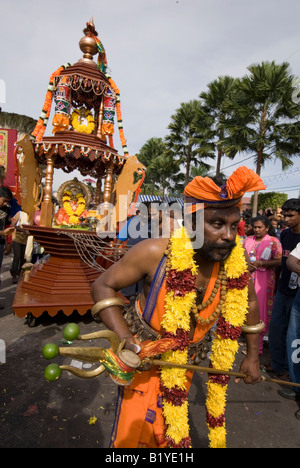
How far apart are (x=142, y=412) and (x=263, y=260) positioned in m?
3.20

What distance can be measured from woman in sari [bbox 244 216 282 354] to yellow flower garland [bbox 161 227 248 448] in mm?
2491

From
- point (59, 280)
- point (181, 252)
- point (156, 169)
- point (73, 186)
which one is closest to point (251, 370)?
point (181, 252)

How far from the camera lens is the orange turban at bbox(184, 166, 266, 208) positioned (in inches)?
58.6

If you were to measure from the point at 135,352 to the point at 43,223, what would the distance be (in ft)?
15.1

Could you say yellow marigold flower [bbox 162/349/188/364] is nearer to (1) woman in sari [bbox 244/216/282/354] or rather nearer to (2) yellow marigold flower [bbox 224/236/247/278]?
(2) yellow marigold flower [bbox 224/236/247/278]

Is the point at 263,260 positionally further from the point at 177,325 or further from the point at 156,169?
the point at 156,169

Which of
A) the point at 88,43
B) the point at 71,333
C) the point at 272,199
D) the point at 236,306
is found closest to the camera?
the point at 71,333

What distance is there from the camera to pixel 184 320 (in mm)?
1632

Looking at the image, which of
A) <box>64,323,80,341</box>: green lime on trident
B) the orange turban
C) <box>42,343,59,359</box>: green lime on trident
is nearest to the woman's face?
the orange turban

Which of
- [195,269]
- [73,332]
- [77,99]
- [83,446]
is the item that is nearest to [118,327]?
[73,332]

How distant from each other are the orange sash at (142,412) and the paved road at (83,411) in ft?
3.09

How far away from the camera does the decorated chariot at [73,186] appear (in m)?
4.95
